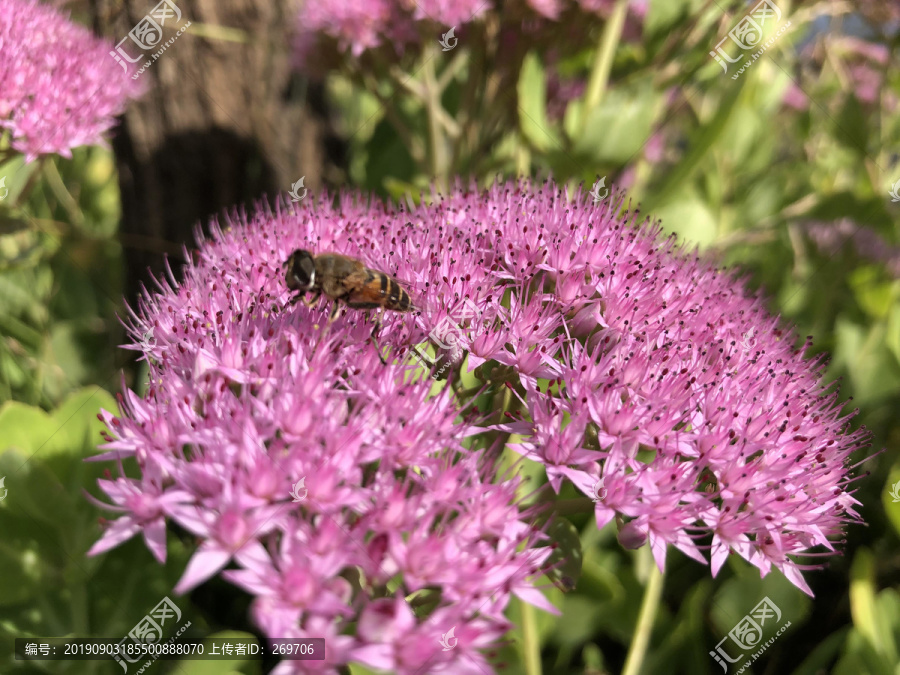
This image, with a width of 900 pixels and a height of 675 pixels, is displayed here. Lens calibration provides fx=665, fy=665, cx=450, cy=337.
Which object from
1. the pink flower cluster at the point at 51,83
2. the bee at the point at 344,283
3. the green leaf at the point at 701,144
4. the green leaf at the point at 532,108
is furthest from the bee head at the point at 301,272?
the green leaf at the point at 701,144

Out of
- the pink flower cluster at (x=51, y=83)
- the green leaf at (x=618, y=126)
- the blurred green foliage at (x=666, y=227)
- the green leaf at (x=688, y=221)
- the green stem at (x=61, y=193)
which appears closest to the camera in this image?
the blurred green foliage at (x=666, y=227)

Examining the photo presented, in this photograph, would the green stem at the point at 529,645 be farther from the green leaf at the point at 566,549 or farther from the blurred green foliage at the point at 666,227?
the green leaf at the point at 566,549

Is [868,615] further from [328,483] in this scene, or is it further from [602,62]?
[602,62]

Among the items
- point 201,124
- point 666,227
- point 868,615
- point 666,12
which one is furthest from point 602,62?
point 868,615

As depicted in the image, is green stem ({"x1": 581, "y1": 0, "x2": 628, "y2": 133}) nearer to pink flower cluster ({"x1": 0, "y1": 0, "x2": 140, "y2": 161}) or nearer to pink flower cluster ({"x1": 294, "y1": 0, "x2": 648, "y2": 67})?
pink flower cluster ({"x1": 294, "y1": 0, "x2": 648, "y2": 67})

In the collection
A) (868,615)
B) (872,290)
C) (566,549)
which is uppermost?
(872,290)
